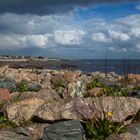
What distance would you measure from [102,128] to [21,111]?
Result: 2.58 m

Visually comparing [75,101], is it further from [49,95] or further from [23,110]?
[49,95]

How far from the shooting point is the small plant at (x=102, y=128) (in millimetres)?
11930

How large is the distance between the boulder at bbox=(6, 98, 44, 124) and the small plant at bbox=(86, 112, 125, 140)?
6.08 feet

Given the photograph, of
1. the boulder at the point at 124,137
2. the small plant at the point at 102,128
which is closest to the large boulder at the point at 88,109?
the small plant at the point at 102,128

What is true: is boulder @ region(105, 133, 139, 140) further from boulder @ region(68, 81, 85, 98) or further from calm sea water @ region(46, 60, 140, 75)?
calm sea water @ region(46, 60, 140, 75)

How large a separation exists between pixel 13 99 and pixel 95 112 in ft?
12.0

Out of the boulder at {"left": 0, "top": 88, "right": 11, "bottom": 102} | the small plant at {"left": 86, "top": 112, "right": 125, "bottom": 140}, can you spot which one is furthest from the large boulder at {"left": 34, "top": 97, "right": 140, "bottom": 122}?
the boulder at {"left": 0, "top": 88, "right": 11, "bottom": 102}

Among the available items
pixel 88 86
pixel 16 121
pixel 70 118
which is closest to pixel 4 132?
pixel 16 121

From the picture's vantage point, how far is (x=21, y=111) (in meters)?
13.1

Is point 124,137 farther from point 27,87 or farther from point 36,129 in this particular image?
point 27,87

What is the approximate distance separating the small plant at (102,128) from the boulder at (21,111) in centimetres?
185

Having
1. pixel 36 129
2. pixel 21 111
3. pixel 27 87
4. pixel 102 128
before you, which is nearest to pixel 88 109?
pixel 102 128

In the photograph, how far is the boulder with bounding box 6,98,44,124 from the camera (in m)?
13.0

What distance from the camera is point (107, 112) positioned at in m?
12.4
